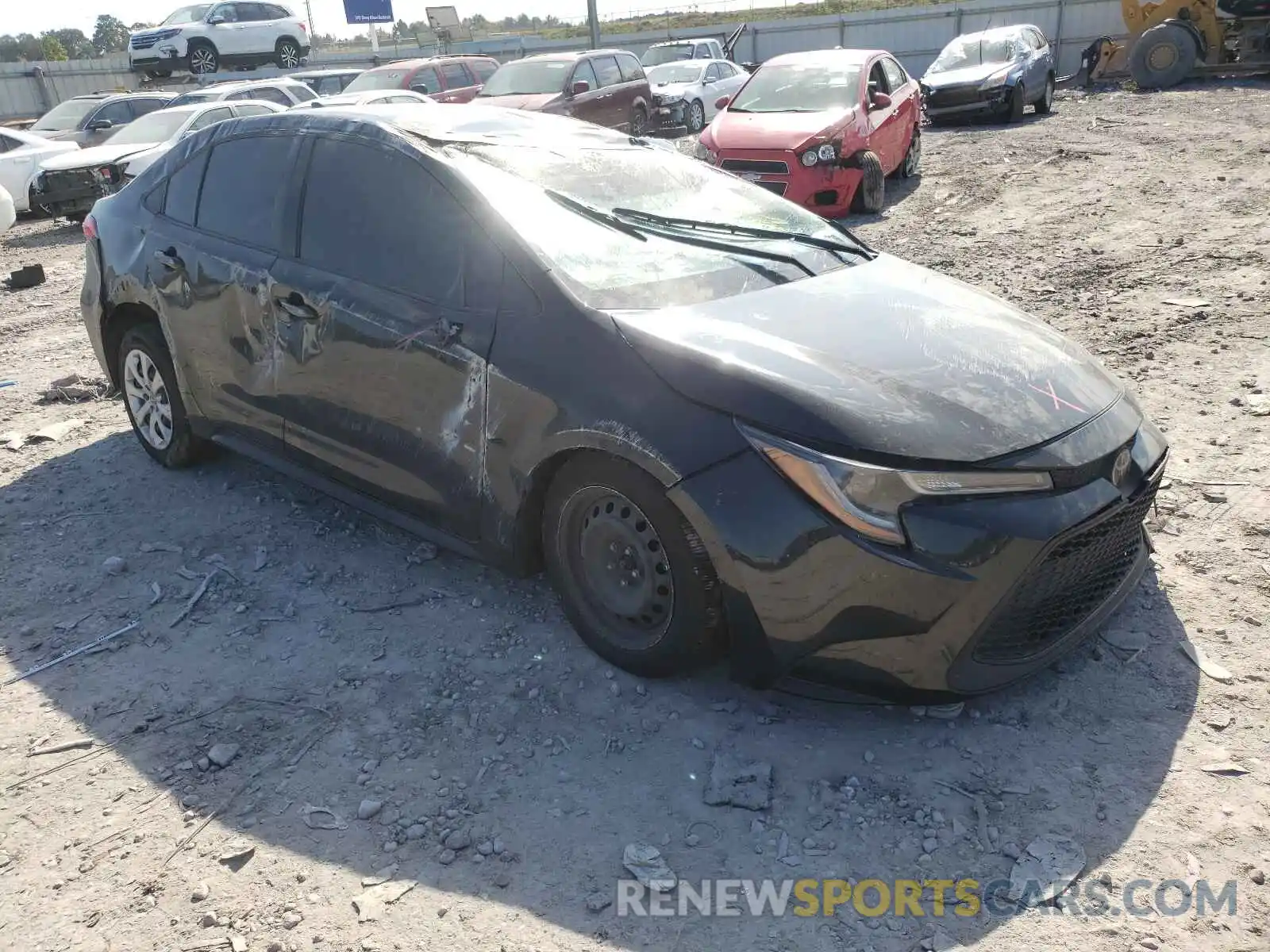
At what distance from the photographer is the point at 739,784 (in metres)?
2.83

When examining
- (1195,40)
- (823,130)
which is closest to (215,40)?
(823,130)

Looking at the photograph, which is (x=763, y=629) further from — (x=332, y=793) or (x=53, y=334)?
(x=53, y=334)

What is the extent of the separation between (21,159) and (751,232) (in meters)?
13.6

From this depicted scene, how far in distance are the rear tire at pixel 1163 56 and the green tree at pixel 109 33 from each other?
76.7 metres

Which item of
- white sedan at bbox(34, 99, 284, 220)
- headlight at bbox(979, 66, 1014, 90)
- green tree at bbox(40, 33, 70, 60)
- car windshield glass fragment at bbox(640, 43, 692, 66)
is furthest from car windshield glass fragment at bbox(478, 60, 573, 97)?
green tree at bbox(40, 33, 70, 60)

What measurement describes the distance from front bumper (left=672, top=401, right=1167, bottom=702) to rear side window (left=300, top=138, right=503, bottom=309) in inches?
47.1

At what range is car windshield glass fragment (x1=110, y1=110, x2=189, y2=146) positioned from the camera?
14.7 m

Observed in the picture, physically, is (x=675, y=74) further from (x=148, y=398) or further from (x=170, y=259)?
(x=170, y=259)

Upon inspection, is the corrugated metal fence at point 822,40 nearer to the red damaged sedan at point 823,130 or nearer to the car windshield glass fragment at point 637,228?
the red damaged sedan at point 823,130

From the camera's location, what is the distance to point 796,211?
4391mm

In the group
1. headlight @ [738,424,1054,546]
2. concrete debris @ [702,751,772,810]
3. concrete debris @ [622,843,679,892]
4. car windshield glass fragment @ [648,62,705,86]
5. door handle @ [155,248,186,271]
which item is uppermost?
car windshield glass fragment @ [648,62,705,86]

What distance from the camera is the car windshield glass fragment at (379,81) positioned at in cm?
1861

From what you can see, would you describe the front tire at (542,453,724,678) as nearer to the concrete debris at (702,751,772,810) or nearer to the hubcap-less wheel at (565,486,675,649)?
the hubcap-less wheel at (565,486,675,649)

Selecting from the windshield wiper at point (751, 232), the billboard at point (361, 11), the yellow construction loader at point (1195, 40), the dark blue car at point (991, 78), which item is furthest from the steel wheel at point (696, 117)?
the billboard at point (361, 11)
